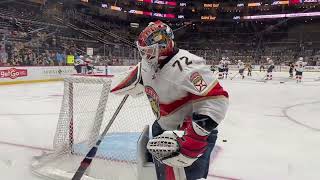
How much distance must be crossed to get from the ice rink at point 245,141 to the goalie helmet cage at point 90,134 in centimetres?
26

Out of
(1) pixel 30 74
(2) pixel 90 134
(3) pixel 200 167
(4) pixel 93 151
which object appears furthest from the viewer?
(1) pixel 30 74

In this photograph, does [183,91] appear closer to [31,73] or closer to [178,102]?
[178,102]

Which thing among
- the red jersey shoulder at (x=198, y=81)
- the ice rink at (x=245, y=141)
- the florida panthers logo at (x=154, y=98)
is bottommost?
the ice rink at (x=245, y=141)

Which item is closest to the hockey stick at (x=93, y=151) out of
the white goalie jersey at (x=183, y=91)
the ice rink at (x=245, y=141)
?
the ice rink at (x=245, y=141)

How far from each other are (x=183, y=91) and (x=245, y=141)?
3187mm

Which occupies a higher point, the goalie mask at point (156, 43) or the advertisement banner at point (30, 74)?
the goalie mask at point (156, 43)

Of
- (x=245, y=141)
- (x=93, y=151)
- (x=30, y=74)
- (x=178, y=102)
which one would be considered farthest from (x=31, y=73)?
(x=178, y=102)

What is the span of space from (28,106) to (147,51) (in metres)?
6.28

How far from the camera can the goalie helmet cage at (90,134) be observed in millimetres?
2990

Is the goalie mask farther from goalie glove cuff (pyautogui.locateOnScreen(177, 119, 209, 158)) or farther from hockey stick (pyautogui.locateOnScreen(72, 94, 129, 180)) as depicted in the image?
hockey stick (pyautogui.locateOnScreen(72, 94, 129, 180))

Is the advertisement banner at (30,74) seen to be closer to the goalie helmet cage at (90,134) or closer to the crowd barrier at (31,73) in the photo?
the crowd barrier at (31,73)

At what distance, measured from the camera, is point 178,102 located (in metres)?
1.49

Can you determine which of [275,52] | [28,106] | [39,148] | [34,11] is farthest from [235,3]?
[39,148]

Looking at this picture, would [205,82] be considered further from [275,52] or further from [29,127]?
[275,52]
